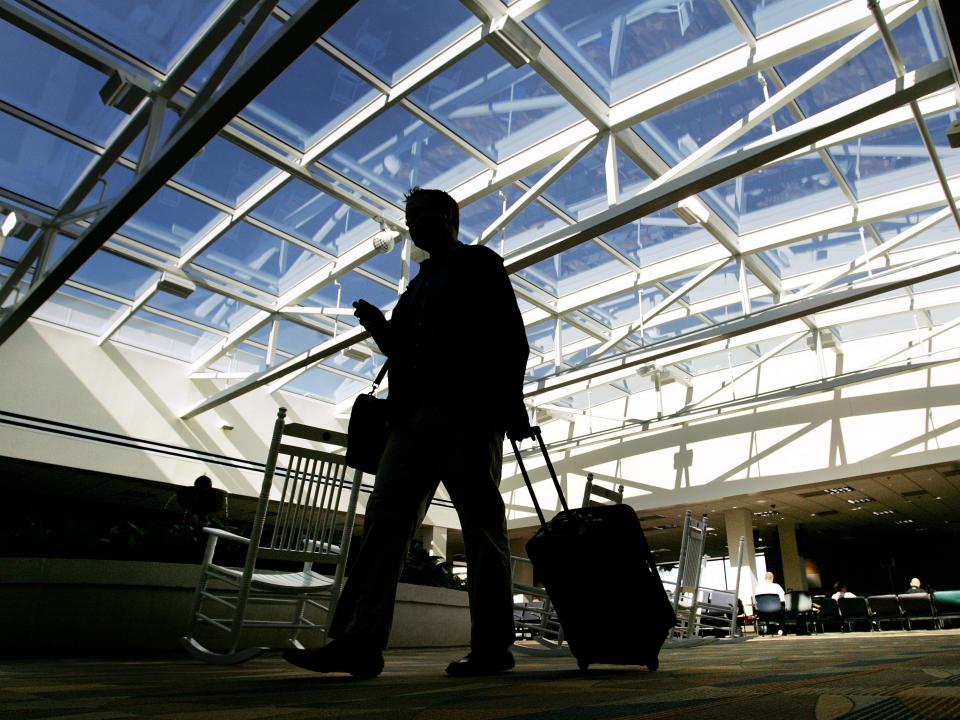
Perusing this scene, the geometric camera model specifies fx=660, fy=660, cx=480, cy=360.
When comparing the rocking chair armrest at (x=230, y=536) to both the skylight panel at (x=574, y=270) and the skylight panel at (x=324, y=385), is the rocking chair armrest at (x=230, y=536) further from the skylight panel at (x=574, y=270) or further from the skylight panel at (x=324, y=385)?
the skylight panel at (x=324, y=385)

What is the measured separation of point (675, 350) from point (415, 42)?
553 centimetres

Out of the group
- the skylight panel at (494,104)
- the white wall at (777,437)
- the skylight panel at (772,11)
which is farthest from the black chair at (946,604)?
the skylight panel at (494,104)

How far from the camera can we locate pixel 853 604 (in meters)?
10.8

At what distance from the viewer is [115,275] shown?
9242 millimetres

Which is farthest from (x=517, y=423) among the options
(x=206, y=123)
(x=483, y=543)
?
(x=206, y=123)

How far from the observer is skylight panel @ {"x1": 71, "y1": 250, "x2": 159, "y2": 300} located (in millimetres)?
8797

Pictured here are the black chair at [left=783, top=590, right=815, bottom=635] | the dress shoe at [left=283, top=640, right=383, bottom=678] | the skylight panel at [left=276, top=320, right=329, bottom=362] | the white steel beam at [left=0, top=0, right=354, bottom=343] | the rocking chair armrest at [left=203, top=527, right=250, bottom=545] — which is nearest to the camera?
the dress shoe at [left=283, top=640, right=383, bottom=678]

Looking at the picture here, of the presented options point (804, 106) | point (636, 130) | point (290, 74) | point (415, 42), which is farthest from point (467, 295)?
point (804, 106)

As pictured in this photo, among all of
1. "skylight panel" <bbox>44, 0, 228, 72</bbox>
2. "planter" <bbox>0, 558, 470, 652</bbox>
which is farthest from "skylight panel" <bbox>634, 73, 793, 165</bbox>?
"planter" <bbox>0, 558, 470, 652</bbox>

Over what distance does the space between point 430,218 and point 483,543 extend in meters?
0.92

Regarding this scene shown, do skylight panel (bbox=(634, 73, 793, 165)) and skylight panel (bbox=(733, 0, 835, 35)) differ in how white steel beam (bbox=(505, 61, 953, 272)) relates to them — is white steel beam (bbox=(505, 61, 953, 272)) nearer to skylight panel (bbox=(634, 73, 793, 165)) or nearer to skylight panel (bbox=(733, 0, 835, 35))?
skylight panel (bbox=(634, 73, 793, 165))

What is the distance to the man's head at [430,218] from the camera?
6.26 feet

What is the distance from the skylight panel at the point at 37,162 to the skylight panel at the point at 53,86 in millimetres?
272

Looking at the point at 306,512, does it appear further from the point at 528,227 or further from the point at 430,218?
the point at 528,227
